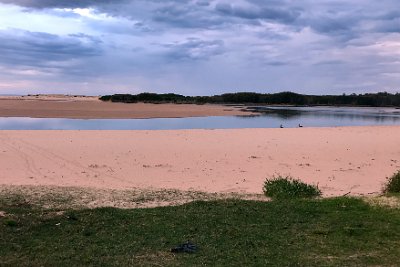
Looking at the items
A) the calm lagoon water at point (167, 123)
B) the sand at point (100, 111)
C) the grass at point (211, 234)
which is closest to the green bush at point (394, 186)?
the grass at point (211, 234)

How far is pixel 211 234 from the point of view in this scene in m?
6.51

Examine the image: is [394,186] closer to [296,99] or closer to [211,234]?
[211,234]

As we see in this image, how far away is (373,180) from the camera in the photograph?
12836mm

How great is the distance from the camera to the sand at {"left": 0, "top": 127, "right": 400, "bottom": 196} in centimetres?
1211

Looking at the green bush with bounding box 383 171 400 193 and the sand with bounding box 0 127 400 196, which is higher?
the green bush with bounding box 383 171 400 193

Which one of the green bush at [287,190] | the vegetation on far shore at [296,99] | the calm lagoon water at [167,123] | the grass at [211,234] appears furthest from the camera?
the vegetation on far shore at [296,99]

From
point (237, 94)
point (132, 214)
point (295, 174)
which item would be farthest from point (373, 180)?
point (237, 94)

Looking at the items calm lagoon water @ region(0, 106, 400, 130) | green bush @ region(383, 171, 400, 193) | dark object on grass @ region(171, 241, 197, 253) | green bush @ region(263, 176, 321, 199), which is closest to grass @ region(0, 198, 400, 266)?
dark object on grass @ region(171, 241, 197, 253)

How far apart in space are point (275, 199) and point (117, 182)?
4569 millimetres

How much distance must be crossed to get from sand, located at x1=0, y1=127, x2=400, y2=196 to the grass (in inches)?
118

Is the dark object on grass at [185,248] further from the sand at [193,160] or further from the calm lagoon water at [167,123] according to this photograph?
the calm lagoon water at [167,123]

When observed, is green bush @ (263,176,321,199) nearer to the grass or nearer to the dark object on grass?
the grass

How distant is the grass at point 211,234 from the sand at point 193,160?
3005 millimetres

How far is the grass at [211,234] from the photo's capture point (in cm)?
546
